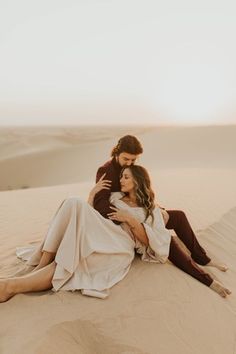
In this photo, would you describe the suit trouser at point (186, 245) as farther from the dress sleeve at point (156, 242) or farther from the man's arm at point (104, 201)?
the man's arm at point (104, 201)

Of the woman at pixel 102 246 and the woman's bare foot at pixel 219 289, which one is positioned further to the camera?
the woman's bare foot at pixel 219 289

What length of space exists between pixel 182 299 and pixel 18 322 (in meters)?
1.66

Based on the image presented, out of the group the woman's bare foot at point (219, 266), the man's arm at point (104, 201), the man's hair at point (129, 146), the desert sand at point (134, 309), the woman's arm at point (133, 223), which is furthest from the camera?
the woman's bare foot at point (219, 266)

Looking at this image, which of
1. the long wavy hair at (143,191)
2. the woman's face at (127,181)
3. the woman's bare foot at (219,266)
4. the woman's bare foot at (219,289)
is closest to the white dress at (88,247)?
the long wavy hair at (143,191)

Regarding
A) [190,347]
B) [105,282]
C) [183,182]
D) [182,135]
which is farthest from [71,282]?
[182,135]

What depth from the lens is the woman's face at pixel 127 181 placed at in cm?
490

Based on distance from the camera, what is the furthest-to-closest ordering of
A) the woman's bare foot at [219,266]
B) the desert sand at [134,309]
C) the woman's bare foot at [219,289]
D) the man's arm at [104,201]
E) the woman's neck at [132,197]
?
the woman's bare foot at [219,266]
the woman's neck at [132,197]
the man's arm at [104,201]
the woman's bare foot at [219,289]
the desert sand at [134,309]

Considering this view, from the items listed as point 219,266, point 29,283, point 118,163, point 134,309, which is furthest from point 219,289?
point 29,283

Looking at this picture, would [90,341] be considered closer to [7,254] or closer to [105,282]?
[105,282]

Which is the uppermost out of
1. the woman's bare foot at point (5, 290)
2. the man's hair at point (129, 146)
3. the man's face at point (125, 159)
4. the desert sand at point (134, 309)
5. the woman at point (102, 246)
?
the man's hair at point (129, 146)

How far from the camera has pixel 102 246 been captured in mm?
4438

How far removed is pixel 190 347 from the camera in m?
3.81

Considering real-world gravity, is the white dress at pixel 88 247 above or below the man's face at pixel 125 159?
below

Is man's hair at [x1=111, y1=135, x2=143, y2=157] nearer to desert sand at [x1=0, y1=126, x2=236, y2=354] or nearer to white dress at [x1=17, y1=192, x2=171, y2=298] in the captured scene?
white dress at [x1=17, y1=192, x2=171, y2=298]
